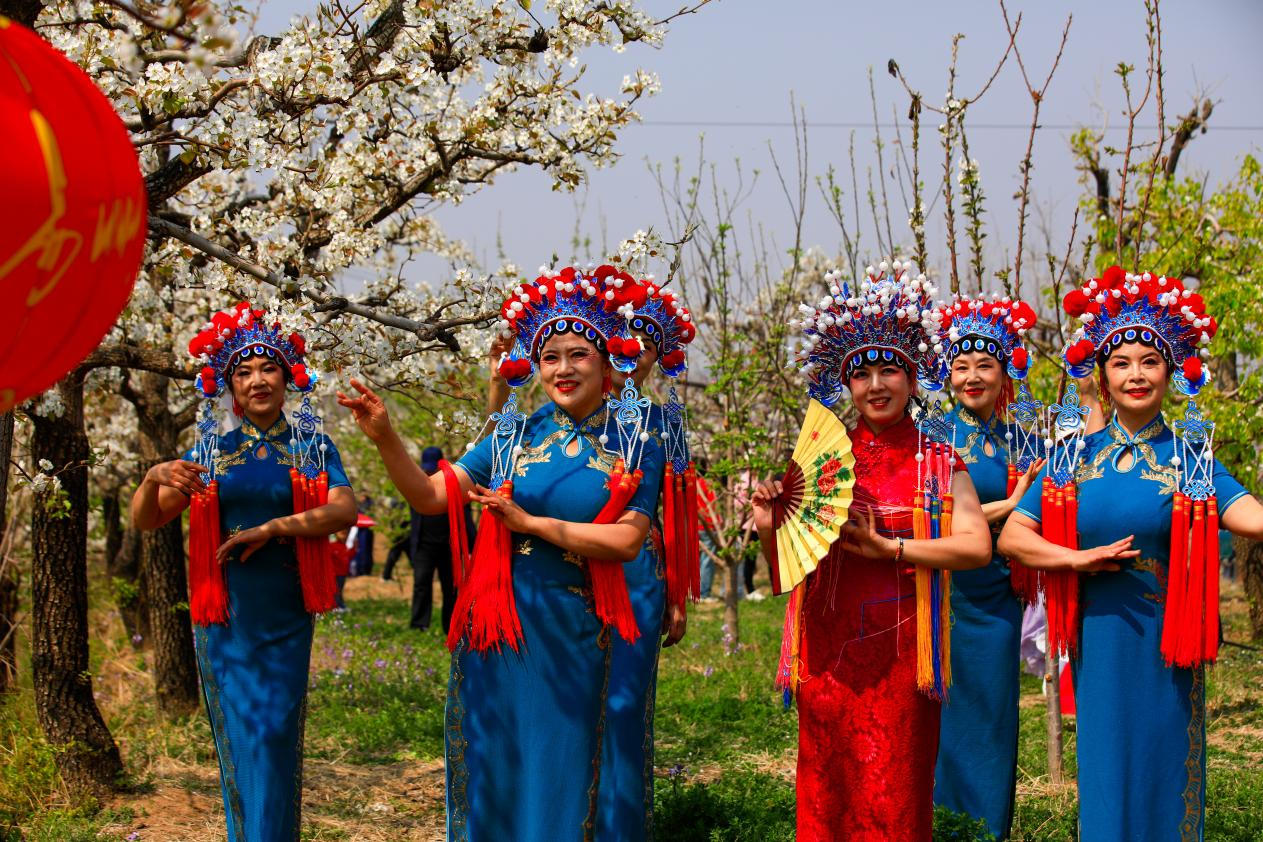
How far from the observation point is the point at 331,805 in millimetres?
5938

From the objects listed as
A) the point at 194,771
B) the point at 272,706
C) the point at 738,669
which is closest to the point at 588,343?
the point at 272,706

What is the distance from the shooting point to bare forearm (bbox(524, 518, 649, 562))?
3.86 metres

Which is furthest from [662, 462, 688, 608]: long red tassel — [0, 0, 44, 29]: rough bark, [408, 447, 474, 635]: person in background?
[408, 447, 474, 635]: person in background

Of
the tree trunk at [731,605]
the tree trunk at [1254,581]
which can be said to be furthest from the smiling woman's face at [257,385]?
the tree trunk at [1254,581]

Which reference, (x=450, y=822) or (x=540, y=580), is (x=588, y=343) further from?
(x=450, y=822)

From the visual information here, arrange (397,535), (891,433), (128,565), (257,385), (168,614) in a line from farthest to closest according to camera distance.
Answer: (397,535) < (128,565) < (168,614) < (257,385) < (891,433)

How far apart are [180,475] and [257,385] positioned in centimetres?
47

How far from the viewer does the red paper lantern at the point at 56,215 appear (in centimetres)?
219

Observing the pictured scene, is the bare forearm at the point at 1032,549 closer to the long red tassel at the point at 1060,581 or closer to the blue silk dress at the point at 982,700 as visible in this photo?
the long red tassel at the point at 1060,581

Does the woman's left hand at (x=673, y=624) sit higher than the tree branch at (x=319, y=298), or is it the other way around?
the tree branch at (x=319, y=298)

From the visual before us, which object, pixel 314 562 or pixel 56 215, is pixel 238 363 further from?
pixel 56 215

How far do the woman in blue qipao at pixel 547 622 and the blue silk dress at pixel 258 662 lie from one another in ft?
2.97

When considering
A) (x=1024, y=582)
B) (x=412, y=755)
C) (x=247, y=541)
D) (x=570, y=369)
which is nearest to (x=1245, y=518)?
(x=1024, y=582)

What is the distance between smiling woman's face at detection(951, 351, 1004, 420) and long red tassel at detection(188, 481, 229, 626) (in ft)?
9.74
